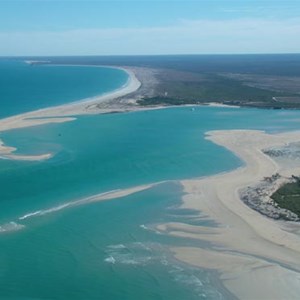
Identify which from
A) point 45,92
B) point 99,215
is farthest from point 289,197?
point 45,92

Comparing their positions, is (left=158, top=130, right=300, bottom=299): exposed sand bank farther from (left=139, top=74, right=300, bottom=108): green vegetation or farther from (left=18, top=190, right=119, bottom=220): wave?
(left=139, top=74, right=300, bottom=108): green vegetation

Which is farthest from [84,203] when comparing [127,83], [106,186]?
[127,83]

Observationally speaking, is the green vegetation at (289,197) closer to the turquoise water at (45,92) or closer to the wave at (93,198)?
the wave at (93,198)

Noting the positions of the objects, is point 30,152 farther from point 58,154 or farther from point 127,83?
point 127,83

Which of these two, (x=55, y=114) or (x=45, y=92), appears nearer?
(x=55, y=114)

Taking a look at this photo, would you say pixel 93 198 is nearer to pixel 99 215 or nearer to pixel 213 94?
pixel 99 215
